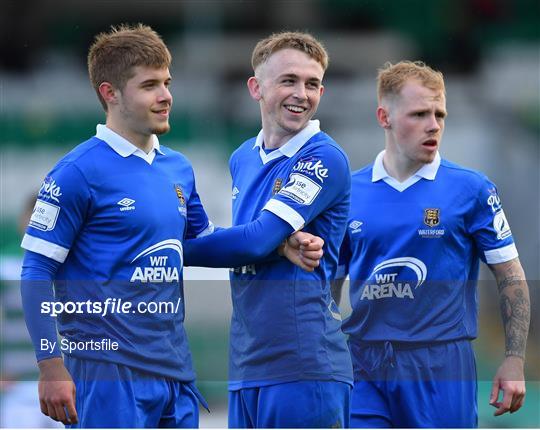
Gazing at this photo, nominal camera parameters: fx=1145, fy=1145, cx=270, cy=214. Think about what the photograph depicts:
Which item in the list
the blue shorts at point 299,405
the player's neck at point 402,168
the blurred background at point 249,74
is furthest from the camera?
the blurred background at point 249,74

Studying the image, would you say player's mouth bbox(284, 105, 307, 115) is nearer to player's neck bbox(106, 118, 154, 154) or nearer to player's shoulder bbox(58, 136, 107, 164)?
player's neck bbox(106, 118, 154, 154)

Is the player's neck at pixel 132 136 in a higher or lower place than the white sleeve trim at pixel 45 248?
higher

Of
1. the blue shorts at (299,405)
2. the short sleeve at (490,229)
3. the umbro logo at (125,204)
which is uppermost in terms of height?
the short sleeve at (490,229)

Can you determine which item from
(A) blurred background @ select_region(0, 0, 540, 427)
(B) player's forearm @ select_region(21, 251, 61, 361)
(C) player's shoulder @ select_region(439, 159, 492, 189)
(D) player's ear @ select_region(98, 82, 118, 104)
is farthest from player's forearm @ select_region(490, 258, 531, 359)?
(A) blurred background @ select_region(0, 0, 540, 427)

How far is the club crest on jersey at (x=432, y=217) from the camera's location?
165 inches

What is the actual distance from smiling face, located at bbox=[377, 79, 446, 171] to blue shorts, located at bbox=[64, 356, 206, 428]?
1.41 metres

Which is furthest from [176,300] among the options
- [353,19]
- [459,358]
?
[353,19]

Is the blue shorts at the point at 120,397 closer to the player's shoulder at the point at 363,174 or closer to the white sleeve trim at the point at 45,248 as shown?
the white sleeve trim at the point at 45,248

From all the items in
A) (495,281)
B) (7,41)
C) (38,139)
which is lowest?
(495,281)

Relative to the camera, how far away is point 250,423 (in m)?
3.65

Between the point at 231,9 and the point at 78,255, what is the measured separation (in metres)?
11.3

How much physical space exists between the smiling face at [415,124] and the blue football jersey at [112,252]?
3.87ft

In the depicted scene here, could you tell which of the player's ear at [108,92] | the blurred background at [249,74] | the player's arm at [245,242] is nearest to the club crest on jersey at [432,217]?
the player's arm at [245,242]

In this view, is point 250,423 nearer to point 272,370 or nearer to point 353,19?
point 272,370
